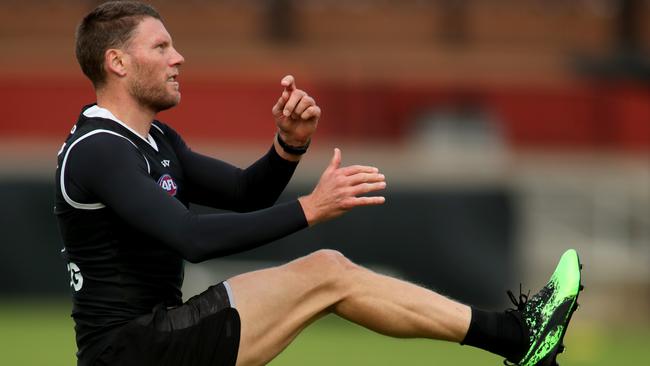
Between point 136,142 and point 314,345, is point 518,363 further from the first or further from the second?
point 314,345

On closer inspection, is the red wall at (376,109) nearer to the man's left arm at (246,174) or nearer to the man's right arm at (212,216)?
the man's left arm at (246,174)

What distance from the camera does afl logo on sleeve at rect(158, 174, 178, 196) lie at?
584 cm

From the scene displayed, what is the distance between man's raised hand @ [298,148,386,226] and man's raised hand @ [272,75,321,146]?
59 cm

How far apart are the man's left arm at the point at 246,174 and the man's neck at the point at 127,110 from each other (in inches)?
15.5

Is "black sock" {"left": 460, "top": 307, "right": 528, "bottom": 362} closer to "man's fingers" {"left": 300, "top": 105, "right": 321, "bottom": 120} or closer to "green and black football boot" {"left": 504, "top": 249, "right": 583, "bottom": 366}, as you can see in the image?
"green and black football boot" {"left": 504, "top": 249, "right": 583, "bottom": 366}

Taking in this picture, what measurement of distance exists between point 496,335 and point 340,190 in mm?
932

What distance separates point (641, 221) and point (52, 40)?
8.12 meters

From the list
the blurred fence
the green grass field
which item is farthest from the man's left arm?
the blurred fence

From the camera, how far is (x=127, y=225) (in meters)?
5.68

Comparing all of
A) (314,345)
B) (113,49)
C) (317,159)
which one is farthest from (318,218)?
(317,159)

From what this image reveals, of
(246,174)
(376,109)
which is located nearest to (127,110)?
(246,174)

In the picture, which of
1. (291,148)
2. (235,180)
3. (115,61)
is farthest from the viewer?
(235,180)

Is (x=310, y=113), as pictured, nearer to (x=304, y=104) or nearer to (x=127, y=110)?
(x=304, y=104)

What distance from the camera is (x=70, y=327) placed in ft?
39.4
